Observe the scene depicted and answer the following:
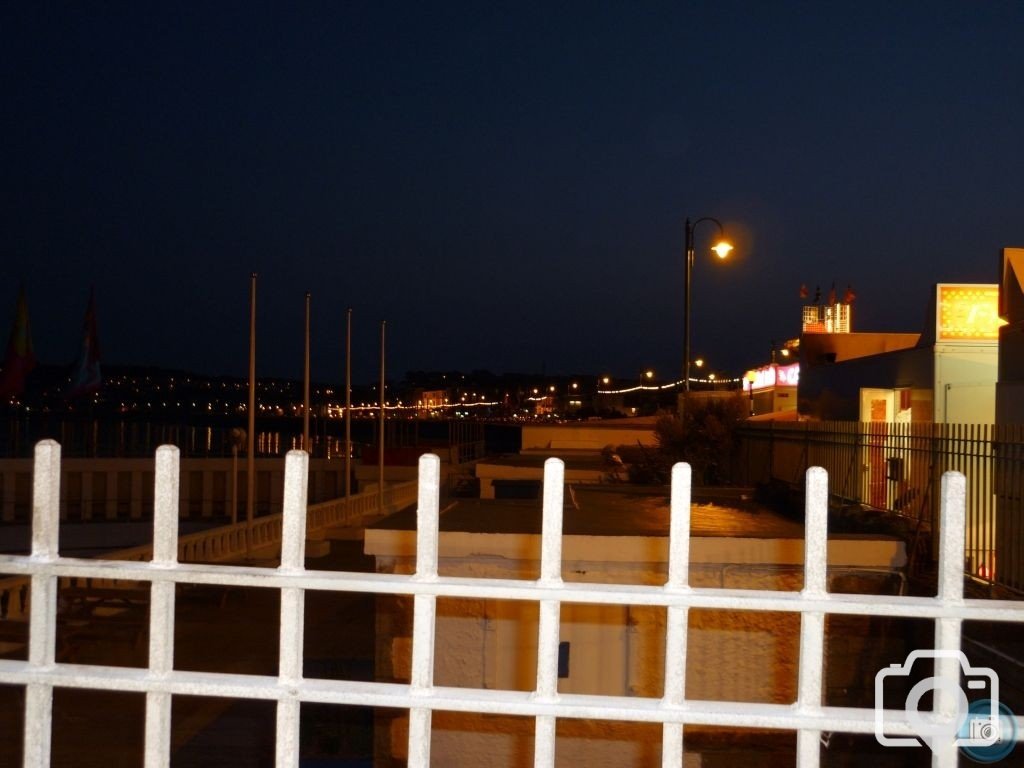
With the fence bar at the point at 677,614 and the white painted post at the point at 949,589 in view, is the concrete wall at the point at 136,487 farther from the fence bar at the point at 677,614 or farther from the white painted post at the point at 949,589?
the white painted post at the point at 949,589

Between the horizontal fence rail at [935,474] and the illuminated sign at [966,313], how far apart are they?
8556 millimetres

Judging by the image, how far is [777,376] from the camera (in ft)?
153

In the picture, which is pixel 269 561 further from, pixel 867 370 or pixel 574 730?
pixel 574 730

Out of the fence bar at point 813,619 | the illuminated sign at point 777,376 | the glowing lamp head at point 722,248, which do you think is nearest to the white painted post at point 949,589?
the fence bar at point 813,619

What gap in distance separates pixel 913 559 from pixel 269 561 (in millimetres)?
15587

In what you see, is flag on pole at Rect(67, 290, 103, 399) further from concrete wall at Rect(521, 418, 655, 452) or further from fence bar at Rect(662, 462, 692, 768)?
fence bar at Rect(662, 462, 692, 768)

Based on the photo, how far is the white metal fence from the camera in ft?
11.6

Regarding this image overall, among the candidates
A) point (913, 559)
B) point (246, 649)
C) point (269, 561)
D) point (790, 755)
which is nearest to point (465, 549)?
point (790, 755)

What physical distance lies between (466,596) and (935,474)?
22.8ft

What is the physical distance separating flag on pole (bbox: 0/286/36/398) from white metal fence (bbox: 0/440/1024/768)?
3258 cm

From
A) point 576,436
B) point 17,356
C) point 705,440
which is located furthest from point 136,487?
point 705,440

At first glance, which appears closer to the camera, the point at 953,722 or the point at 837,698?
the point at 953,722

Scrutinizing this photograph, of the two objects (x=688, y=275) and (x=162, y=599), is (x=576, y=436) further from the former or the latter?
(x=162, y=599)

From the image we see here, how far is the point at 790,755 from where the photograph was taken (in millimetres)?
6402
